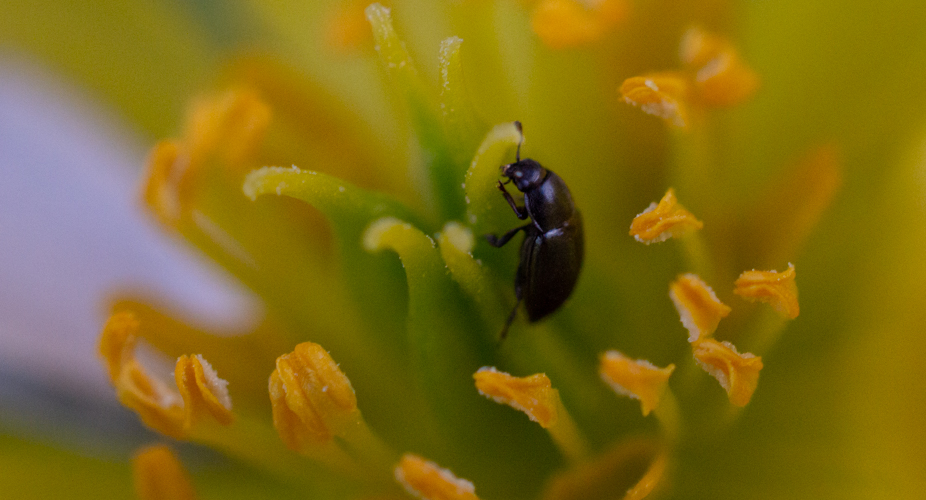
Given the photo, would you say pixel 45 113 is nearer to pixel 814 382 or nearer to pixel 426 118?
pixel 426 118

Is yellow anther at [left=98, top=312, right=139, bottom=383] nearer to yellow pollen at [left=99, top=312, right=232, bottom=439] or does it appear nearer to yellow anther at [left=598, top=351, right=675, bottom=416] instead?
yellow pollen at [left=99, top=312, right=232, bottom=439]

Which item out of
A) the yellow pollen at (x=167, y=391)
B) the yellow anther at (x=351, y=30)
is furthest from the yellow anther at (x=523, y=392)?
the yellow anther at (x=351, y=30)

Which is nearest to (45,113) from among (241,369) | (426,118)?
(241,369)

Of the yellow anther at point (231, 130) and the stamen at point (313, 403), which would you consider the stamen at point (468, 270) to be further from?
the yellow anther at point (231, 130)

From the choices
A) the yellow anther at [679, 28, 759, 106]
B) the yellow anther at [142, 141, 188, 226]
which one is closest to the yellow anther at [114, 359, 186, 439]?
the yellow anther at [142, 141, 188, 226]

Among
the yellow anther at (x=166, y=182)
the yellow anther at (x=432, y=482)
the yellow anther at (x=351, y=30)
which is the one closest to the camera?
the yellow anther at (x=432, y=482)

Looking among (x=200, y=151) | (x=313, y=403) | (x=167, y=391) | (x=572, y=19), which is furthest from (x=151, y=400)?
(x=572, y=19)

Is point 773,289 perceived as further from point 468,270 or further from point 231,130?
point 231,130
